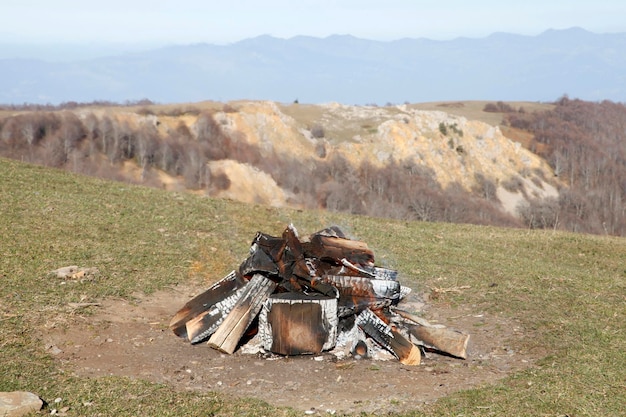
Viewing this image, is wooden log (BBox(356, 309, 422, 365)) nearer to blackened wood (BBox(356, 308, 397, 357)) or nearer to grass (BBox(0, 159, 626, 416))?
blackened wood (BBox(356, 308, 397, 357))

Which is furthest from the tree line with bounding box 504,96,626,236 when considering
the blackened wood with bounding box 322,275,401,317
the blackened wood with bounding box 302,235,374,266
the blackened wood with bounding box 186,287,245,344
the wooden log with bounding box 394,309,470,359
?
the blackened wood with bounding box 186,287,245,344

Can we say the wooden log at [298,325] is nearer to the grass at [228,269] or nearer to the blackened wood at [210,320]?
the blackened wood at [210,320]

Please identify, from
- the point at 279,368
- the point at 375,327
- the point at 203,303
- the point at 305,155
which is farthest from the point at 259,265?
the point at 305,155

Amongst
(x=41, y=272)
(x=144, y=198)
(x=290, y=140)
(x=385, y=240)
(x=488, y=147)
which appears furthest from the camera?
(x=488, y=147)

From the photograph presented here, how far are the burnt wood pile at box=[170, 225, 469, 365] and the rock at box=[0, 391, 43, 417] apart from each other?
2.86m

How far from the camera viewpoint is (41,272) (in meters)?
12.0

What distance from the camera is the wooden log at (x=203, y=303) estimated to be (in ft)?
33.9

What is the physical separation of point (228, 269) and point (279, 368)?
5083 millimetres

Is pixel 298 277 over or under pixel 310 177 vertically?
over

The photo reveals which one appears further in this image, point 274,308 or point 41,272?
point 41,272

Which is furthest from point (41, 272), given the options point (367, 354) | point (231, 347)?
point (367, 354)

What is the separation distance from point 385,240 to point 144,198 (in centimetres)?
743

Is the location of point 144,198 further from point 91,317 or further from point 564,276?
point 564,276

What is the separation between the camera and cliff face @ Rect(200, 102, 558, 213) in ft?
304
